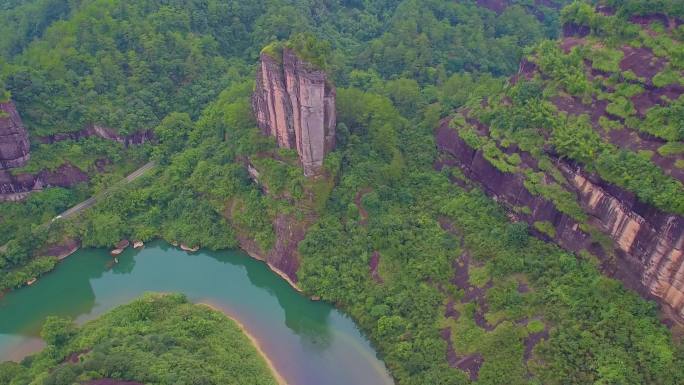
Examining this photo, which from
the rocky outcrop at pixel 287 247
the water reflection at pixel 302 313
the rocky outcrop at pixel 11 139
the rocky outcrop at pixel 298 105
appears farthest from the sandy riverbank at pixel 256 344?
the rocky outcrop at pixel 11 139

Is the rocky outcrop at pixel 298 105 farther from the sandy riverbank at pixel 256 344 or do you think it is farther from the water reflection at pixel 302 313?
the sandy riverbank at pixel 256 344

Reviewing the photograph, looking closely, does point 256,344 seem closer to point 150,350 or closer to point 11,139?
point 150,350

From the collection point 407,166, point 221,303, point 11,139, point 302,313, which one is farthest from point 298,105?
point 11,139

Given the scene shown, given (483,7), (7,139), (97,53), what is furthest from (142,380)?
(483,7)

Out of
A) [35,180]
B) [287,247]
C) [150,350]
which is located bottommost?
[287,247]

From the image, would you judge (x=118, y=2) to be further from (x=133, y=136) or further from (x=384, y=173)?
(x=384, y=173)

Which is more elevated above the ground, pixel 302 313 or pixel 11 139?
pixel 11 139
